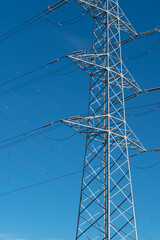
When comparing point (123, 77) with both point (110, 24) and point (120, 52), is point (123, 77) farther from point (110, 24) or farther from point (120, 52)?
point (110, 24)

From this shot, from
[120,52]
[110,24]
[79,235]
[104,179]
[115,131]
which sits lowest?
[79,235]

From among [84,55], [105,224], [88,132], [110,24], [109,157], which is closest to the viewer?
[105,224]

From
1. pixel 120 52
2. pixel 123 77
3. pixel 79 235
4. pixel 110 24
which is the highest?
pixel 110 24

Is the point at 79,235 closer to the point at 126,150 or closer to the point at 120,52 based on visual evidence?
the point at 126,150

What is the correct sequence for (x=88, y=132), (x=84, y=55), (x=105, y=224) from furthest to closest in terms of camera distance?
1. (x=84, y=55)
2. (x=88, y=132)
3. (x=105, y=224)

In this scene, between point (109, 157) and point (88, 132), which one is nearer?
point (109, 157)

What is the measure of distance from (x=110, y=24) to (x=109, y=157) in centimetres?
1165

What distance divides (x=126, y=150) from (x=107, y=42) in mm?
8761

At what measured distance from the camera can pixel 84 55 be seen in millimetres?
25453

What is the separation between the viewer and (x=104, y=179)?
21.5 metres

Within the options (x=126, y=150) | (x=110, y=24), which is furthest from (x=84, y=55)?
(x=126, y=150)

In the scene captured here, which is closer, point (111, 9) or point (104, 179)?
point (104, 179)

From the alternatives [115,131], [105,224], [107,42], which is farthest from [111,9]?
[105,224]

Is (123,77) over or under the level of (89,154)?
over
